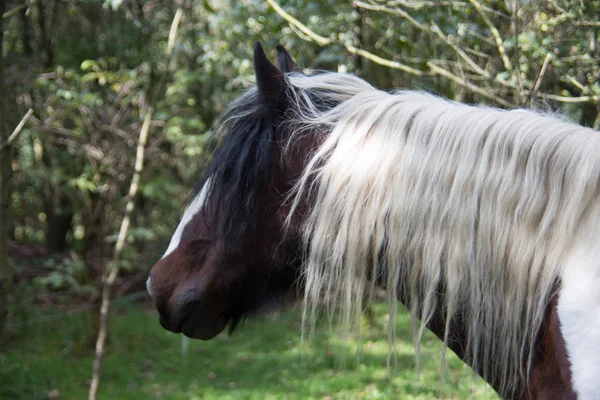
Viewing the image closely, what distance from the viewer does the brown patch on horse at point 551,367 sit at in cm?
147

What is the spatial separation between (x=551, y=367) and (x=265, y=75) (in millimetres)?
1138

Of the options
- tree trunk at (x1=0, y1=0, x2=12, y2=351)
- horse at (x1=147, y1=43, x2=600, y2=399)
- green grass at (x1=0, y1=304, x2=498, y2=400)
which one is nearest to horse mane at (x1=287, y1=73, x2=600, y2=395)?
horse at (x1=147, y1=43, x2=600, y2=399)

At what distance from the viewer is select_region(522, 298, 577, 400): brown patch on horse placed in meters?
1.47

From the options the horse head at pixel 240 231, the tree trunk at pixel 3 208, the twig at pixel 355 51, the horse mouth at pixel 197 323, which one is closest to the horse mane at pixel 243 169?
the horse head at pixel 240 231

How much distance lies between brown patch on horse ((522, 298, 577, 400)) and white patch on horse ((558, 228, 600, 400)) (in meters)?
0.02

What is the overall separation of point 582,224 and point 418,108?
570 mm

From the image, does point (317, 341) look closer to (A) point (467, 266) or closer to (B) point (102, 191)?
(B) point (102, 191)

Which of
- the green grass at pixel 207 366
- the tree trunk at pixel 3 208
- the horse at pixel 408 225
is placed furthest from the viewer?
the green grass at pixel 207 366

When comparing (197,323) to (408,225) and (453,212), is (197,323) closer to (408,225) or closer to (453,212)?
(408,225)

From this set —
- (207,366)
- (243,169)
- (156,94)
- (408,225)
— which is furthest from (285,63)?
(207,366)

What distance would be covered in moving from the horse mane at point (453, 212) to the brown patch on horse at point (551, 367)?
0.02 meters

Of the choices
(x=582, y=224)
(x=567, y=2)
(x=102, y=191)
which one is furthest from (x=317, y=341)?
(x=582, y=224)

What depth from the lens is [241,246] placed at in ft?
6.30

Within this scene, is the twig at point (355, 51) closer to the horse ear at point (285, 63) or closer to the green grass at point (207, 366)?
the green grass at point (207, 366)
